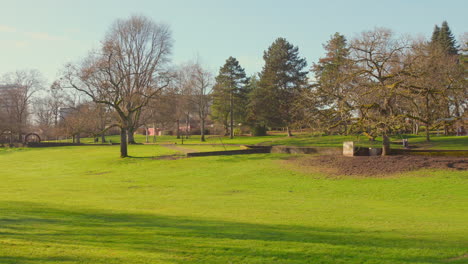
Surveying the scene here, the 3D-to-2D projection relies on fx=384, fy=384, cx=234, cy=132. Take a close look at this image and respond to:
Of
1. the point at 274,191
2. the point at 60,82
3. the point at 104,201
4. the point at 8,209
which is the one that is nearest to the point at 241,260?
the point at 8,209

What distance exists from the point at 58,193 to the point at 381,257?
16586 mm

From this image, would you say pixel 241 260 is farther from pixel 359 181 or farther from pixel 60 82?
pixel 60 82

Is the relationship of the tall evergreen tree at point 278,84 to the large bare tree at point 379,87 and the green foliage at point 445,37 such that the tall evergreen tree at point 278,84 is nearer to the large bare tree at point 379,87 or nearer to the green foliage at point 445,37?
the green foliage at point 445,37

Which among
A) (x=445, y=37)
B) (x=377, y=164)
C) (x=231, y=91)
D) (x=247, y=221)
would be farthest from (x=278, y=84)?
(x=247, y=221)

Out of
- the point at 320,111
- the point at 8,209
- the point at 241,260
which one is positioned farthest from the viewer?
the point at 320,111

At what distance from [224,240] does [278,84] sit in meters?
62.4

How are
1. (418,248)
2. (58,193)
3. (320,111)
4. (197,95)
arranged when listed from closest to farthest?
(418,248) → (58,193) → (320,111) → (197,95)

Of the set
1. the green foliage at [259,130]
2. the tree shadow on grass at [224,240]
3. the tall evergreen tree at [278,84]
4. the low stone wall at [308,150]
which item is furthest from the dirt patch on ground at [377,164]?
the green foliage at [259,130]

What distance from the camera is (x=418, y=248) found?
7449 millimetres

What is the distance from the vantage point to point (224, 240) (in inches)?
317

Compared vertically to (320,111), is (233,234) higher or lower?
lower

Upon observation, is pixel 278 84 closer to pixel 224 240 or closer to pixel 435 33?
pixel 435 33

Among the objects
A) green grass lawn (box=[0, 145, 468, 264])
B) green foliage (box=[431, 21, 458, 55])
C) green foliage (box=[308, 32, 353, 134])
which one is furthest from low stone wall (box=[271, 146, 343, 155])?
green foliage (box=[431, 21, 458, 55])

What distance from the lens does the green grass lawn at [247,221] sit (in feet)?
22.8
